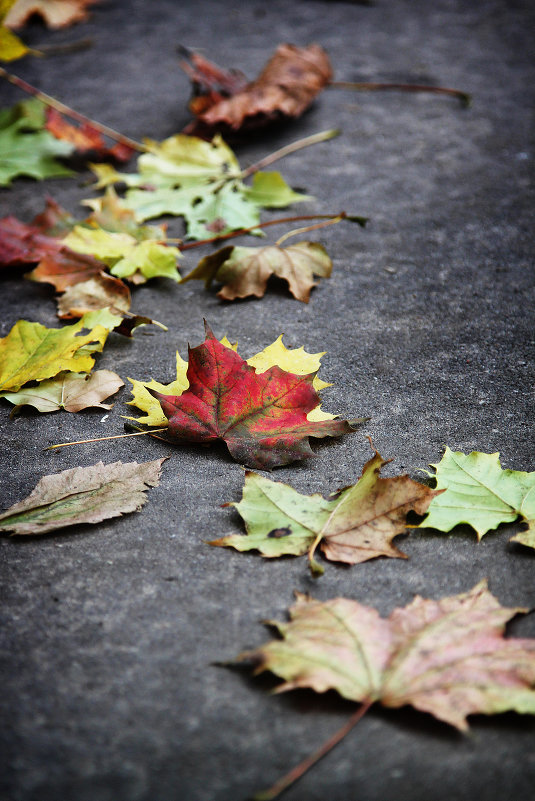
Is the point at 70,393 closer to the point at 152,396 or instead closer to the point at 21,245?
the point at 152,396

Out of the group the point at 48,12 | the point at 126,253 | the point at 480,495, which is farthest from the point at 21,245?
the point at 48,12

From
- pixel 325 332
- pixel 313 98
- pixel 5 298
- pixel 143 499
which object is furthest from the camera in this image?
pixel 313 98

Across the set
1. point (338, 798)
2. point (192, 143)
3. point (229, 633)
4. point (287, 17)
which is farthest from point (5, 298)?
point (287, 17)

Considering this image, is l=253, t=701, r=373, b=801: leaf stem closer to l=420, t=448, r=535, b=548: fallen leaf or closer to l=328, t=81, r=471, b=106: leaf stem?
l=420, t=448, r=535, b=548: fallen leaf

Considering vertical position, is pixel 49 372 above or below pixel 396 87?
below

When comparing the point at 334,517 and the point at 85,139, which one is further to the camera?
the point at 85,139

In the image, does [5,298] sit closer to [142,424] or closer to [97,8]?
[142,424]

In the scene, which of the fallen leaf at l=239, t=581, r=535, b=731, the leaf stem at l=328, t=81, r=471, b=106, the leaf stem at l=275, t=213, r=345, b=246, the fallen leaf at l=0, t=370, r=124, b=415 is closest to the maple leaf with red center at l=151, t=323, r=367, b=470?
the fallen leaf at l=0, t=370, r=124, b=415

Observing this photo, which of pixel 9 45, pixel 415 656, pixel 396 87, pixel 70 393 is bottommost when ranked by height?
pixel 70 393
